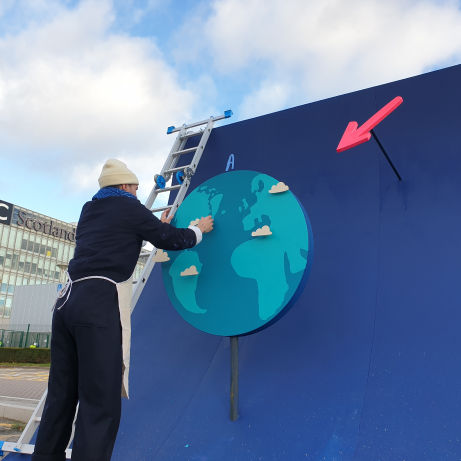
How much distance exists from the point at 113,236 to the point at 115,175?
419mm

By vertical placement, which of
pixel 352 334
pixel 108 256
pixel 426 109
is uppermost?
pixel 426 109

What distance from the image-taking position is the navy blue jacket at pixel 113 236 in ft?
7.59

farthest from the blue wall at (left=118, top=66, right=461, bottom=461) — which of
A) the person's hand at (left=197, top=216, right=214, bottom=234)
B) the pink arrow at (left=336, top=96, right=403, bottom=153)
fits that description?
the person's hand at (left=197, top=216, right=214, bottom=234)

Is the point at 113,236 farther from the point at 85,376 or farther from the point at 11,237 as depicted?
the point at 11,237

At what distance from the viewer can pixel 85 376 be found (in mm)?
2104

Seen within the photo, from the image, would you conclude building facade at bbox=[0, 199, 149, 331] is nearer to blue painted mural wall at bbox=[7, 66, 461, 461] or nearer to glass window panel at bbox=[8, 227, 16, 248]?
glass window panel at bbox=[8, 227, 16, 248]

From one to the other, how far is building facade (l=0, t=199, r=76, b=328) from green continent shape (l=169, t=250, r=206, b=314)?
45.9 meters

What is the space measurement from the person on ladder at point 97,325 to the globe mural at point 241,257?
1.55ft

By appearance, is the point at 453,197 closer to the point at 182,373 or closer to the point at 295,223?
the point at 295,223

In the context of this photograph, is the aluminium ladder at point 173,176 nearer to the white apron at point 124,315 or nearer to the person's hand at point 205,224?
the person's hand at point 205,224

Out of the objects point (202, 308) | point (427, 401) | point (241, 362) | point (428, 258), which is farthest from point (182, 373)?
point (428, 258)

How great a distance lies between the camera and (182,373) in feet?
11.2

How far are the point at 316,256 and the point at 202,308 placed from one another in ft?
3.61

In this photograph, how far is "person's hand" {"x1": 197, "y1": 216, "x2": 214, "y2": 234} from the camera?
2.97 meters
